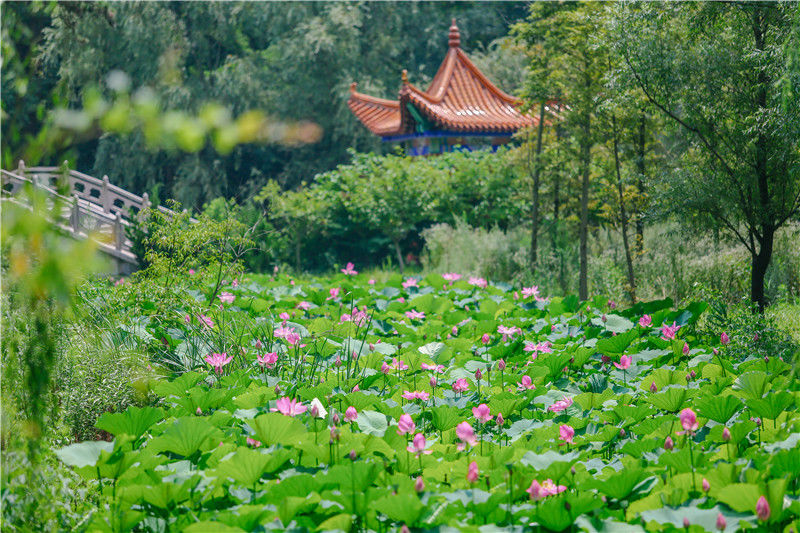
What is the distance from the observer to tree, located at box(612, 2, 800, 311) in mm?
5945

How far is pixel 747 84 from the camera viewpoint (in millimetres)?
6047

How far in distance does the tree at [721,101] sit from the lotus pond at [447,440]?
1648mm

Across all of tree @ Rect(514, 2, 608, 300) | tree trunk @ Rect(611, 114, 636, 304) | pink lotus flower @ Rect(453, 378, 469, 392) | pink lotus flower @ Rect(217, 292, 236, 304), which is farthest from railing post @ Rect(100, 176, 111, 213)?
pink lotus flower @ Rect(453, 378, 469, 392)

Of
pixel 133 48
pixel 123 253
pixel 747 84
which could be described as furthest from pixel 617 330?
pixel 133 48

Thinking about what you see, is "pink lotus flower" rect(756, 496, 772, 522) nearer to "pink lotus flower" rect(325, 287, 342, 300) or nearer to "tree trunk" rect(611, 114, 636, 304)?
"pink lotus flower" rect(325, 287, 342, 300)

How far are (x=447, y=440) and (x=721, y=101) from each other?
426 centimetres

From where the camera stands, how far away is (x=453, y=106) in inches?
617

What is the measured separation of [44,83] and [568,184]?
14.4 m

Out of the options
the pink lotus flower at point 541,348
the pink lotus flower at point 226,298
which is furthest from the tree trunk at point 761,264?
the pink lotus flower at point 226,298

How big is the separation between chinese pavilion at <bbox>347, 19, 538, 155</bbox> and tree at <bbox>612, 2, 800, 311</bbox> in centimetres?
864

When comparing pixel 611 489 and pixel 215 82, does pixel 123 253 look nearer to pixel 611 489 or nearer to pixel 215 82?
pixel 215 82

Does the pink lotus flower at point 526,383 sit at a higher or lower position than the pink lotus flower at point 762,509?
lower

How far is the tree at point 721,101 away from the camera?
5.95m

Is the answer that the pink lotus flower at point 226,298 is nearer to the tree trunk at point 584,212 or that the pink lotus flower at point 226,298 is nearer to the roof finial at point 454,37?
the tree trunk at point 584,212
